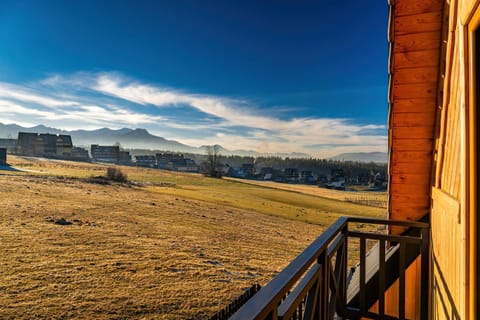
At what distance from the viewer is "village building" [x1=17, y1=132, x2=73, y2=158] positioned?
60.1 metres

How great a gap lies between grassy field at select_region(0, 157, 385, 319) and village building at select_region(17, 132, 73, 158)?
54.8m

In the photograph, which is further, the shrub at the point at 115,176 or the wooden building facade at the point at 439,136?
the shrub at the point at 115,176

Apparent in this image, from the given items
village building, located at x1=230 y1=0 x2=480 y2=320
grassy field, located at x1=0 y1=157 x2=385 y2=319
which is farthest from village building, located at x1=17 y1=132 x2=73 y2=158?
village building, located at x1=230 y1=0 x2=480 y2=320

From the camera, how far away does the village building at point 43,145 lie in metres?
60.1

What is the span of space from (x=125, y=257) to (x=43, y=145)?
67.6 meters

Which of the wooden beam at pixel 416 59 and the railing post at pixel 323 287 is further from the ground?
the wooden beam at pixel 416 59

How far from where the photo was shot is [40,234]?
898cm

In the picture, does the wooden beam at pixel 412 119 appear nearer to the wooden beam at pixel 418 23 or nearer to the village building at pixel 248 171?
the wooden beam at pixel 418 23

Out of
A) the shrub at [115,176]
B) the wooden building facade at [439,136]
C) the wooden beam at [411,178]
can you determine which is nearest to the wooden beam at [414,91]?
the wooden building facade at [439,136]

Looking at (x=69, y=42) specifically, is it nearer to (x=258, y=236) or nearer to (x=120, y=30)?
(x=120, y=30)

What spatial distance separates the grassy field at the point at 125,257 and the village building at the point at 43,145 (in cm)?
5476

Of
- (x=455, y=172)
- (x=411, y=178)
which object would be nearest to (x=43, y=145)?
(x=411, y=178)

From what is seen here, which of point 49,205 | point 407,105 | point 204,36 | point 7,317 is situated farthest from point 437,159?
point 204,36

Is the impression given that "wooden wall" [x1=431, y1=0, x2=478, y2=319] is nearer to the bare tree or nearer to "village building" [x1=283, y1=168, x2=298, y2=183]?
the bare tree
